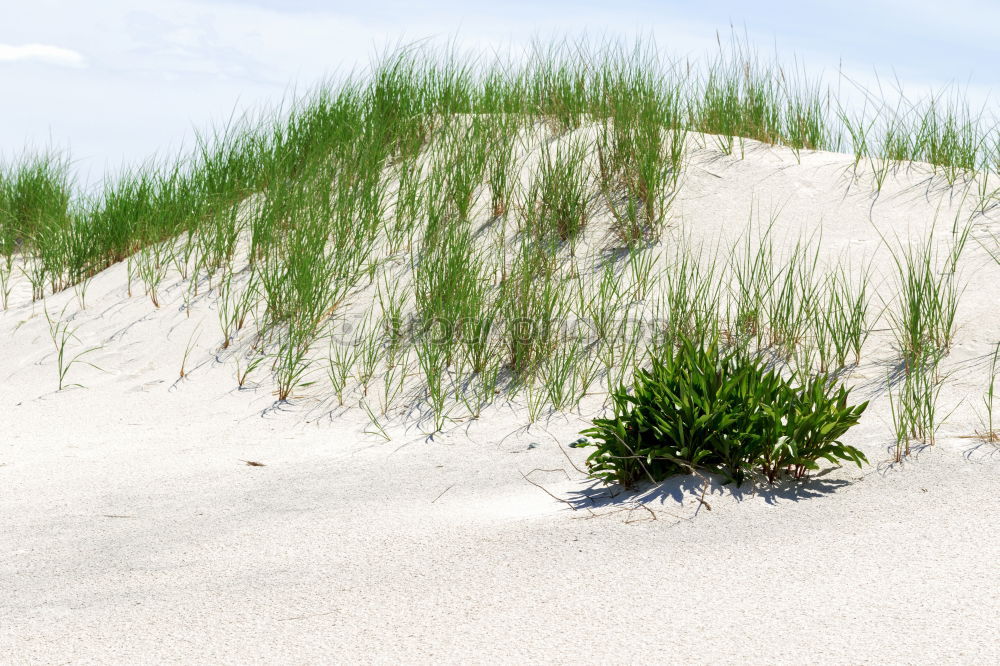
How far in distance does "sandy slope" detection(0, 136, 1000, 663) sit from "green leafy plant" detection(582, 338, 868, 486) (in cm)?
11

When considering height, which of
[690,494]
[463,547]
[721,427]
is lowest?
[463,547]

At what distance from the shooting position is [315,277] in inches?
212

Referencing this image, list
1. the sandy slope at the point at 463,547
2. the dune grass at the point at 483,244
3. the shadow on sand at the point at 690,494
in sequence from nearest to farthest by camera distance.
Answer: the sandy slope at the point at 463,547 → the shadow on sand at the point at 690,494 → the dune grass at the point at 483,244

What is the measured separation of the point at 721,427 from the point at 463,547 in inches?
36.0

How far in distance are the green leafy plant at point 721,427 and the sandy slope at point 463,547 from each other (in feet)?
0.34

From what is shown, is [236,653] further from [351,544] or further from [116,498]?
[116,498]

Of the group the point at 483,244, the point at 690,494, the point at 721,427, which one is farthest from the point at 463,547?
the point at 483,244

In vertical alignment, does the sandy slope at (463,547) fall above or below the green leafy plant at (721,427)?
below

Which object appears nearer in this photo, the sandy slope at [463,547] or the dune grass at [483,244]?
the sandy slope at [463,547]

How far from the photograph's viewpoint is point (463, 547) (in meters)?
2.84

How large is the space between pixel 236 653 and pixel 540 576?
839 millimetres

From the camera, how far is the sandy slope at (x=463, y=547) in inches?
90.5

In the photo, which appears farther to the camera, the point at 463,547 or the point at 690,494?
the point at 690,494

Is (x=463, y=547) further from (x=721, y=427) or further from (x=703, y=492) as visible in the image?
(x=721, y=427)
